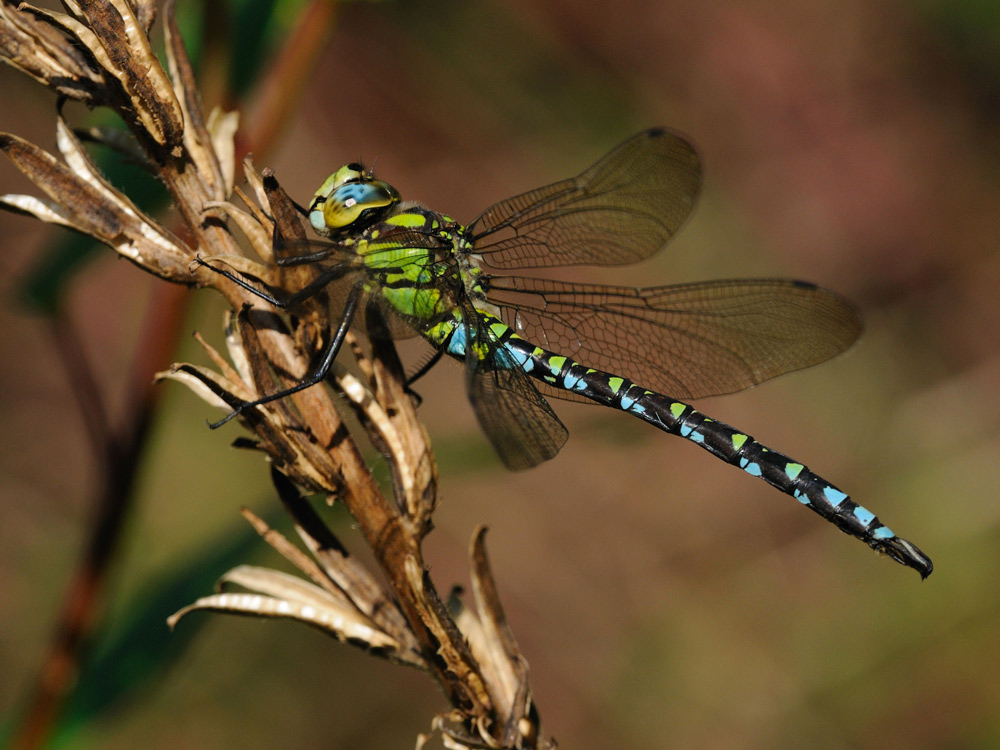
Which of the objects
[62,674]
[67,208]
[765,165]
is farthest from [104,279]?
[765,165]

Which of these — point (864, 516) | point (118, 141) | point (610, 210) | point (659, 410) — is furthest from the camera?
point (610, 210)

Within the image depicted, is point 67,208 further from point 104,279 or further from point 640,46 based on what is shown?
point 640,46

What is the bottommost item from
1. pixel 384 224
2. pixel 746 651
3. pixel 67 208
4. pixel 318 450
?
pixel 746 651

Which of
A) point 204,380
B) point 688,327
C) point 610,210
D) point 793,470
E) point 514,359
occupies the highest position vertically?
point 610,210

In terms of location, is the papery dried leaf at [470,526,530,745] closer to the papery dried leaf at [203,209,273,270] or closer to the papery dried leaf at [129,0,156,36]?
the papery dried leaf at [203,209,273,270]

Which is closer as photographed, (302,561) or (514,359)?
(302,561)

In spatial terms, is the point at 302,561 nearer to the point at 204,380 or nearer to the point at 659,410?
the point at 204,380

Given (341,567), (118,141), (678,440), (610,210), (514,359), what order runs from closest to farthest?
(341,567) → (118,141) → (514,359) → (610,210) → (678,440)

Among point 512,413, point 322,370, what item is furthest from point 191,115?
point 512,413
